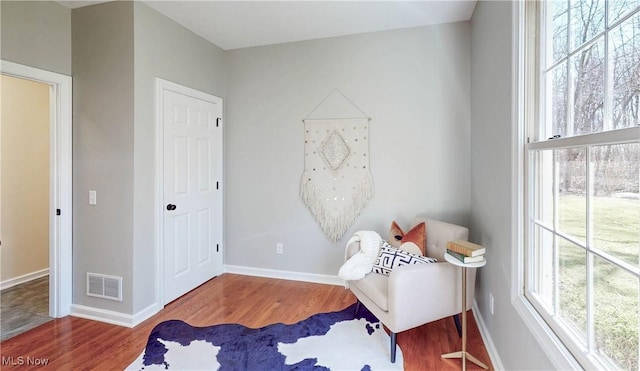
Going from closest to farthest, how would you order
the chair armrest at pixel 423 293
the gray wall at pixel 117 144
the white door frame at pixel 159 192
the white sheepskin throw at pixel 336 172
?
the chair armrest at pixel 423 293 → the gray wall at pixel 117 144 → the white door frame at pixel 159 192 → the white sheepskin throw at pixel 336 172

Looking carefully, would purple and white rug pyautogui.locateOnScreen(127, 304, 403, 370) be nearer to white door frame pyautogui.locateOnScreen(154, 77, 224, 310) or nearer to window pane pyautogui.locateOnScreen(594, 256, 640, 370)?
white door frame pyautogui.locateOnScreen(154, 77, 224, 310)

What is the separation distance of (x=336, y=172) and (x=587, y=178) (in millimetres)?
2229

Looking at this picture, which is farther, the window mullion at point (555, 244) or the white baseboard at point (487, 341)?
the white baseboard at point (487, 341)

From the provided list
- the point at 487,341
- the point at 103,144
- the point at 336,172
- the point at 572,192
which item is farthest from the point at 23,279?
the point at 572,192

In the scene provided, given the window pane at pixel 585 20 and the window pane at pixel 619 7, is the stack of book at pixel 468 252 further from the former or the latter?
the window pane at pixel 619 7

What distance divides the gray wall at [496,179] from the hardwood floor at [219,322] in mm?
408

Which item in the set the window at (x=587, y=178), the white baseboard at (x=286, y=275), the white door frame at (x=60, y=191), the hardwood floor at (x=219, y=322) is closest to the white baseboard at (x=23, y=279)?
the white door frame at (x=60, y=191)

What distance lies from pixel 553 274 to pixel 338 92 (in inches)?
95.0

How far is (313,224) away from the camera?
3.23 m

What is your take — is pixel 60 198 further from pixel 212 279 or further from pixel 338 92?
pixel 338 92

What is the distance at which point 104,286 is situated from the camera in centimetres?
247

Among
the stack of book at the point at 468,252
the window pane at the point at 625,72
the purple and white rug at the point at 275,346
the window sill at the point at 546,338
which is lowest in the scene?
the purple and white rug at the point at 275,346

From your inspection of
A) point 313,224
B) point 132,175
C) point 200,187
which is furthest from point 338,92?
point 132,175

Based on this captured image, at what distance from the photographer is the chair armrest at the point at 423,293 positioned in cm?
186
